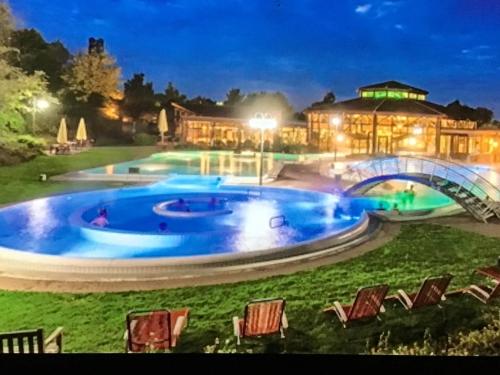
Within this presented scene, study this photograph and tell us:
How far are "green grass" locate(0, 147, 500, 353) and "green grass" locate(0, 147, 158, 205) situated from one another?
22.6 feet

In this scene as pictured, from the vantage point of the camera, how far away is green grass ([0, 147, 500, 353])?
183 inches

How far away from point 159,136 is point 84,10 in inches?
624

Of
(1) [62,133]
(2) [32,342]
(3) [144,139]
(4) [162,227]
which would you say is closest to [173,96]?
(3) [144,139]

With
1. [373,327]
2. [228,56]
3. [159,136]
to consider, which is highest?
[228,56]

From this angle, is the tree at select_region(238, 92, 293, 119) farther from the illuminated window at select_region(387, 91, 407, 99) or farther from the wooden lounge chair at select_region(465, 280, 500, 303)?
the wooden lounge chair at select_region(465, 280, 500, 303)

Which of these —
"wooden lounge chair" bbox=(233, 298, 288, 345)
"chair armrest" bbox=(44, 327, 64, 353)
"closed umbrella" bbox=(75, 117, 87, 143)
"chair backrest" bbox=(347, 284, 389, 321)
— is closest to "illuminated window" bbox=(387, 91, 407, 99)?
→ "closed umbrella" bbox=(75, 117, 87, 143)

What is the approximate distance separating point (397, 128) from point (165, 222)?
51.2 ft

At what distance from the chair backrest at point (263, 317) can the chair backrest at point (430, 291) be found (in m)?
1.55

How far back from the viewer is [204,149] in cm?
2314

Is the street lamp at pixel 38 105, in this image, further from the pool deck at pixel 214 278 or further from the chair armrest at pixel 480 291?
the chair armrest at pixel 480 291

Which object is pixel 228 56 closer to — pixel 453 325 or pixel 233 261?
pixel 233 261

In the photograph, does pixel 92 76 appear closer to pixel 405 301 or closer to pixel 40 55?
pixel 40 55

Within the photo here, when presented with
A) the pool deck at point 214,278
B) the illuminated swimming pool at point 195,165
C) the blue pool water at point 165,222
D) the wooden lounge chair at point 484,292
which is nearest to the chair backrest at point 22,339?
the pool deck at point 214,278

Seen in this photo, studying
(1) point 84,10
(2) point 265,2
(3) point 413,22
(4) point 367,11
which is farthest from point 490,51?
(1) point 84,10
